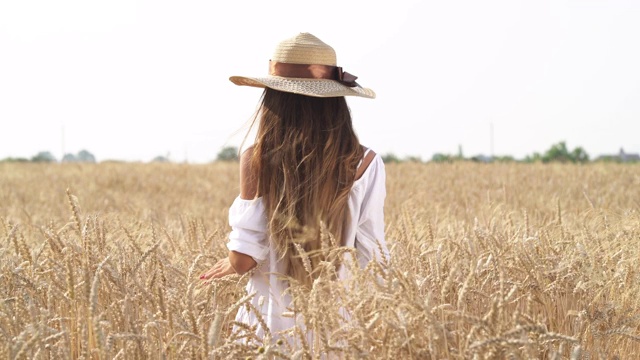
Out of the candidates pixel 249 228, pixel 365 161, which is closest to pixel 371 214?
pixel 365 161

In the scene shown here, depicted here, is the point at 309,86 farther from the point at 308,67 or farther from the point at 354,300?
the point at 354,300

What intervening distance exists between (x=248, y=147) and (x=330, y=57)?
51cm

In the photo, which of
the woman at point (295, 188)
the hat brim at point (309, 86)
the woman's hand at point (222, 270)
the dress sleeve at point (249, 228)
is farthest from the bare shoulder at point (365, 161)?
the woman's hand at point (222, 270)

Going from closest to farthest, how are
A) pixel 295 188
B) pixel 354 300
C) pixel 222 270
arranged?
pixel 354 300 → pixel 295 188 → pixel 222 270

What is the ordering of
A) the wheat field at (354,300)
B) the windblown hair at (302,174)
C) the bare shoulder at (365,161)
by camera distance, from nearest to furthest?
the wheat field at (354,300), the windblown hair at (302,174), the bare shoulder at (365,161)

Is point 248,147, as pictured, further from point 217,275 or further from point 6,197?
point 6,197

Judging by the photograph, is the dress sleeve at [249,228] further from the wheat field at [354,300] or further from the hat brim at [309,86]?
the hat brim at [309,86]

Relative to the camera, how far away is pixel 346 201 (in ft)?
9.37

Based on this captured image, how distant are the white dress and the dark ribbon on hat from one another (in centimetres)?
33

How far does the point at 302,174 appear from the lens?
2.84m

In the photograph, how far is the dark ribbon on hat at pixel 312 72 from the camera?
117 inches

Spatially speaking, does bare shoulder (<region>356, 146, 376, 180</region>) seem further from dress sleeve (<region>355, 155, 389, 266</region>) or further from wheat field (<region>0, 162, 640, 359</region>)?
wheat field (<region>0, 162, 640, 359</region>)

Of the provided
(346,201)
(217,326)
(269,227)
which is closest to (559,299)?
(346,201)

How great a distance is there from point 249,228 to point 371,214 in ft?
1.56
